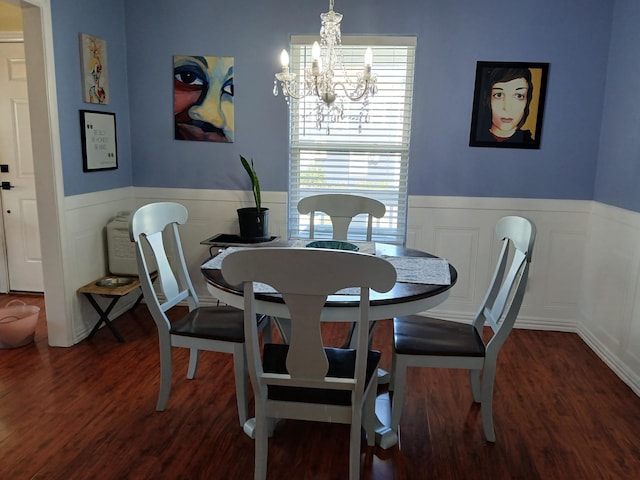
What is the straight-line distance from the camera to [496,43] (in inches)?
129

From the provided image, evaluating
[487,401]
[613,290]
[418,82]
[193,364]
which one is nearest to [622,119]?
[613,290]

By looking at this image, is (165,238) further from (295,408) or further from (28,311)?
(295,408)

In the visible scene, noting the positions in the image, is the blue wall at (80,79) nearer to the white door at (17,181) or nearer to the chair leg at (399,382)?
the white door at (17,181)

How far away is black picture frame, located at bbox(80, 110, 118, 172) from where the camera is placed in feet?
10.2

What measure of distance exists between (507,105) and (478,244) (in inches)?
38.8

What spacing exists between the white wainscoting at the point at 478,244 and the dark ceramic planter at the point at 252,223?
0.97 ft

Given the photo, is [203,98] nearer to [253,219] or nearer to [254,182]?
[254,182]

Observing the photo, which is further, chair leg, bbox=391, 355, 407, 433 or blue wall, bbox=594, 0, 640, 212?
blue wall, bbox=594, 0, 640, 212

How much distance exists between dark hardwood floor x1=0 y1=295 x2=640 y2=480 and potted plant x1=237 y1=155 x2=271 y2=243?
2.80ft

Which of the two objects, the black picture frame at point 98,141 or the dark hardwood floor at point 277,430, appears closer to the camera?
the dark hardwood floor at point 277,430

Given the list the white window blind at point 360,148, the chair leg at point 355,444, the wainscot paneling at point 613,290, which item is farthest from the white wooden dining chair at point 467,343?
the white window blind at point 360,148

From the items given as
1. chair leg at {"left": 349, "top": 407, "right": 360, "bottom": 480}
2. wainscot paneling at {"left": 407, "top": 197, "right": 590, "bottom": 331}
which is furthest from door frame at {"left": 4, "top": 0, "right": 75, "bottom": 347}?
wainscot paneling at {"left": 407, "top": 197, "right": 590, "bottom": 331}

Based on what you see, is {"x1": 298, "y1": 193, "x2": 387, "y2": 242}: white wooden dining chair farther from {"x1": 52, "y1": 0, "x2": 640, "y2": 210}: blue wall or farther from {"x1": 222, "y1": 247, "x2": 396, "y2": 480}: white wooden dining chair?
{"x1": 222, "y1": 247, "x2": 396, "y2": 480}: white wooden dining chair

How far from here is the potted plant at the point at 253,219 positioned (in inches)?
132
